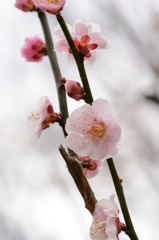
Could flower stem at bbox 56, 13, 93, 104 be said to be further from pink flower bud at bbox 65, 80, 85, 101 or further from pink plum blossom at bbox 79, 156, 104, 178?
pink plum blossom at bbox 79, 156, 104, 178

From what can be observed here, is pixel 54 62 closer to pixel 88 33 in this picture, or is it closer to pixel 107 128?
pixel 88 33

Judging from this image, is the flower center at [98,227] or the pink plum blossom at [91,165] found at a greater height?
the pink plum blossom at [91,165]

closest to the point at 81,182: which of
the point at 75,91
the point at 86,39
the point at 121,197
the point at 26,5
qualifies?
the point at 121,197

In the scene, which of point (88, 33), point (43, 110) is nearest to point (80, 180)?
point (43, 110)

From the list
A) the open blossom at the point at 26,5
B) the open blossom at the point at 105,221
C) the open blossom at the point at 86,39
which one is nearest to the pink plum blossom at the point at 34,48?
the open blossom at the point at 26,5

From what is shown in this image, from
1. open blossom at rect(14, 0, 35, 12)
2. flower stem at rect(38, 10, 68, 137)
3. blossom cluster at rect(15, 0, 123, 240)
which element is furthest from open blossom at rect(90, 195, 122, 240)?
open blossom at rect(14, 0, 35, 12)

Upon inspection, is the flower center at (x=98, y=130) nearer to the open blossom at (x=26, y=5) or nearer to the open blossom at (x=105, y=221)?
the open blossom at (x=105, y=221)
